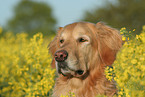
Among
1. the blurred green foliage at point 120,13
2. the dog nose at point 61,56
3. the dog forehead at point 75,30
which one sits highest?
the blurred green foliage at point 120,13

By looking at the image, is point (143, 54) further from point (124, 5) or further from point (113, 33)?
point (124, 5)

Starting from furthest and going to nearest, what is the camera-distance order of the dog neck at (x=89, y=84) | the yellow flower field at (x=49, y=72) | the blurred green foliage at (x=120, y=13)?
the blurred green foliage at (x=120, y=13) → the dog neck at (x=89, y=84) → the yellow flower field at (x=49, y=72)

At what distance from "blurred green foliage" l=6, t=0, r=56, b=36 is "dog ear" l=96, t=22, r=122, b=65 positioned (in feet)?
149

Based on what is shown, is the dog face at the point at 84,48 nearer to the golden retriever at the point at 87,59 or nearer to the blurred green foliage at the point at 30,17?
the golden retriever at the point at 87,59

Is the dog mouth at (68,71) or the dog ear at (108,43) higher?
the dog ear at (108,43)

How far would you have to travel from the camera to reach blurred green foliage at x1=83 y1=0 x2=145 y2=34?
1942 centimetres

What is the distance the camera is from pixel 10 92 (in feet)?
20.5

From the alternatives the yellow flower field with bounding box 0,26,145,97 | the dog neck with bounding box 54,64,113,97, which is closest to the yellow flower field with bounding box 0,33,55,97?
the yellow flower field with bounding box 0,26,145,97

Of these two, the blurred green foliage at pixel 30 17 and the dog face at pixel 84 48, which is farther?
the blurred green foliage at pixel 30 17

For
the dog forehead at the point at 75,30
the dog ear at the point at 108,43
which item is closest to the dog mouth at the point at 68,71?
the dog ear at the point at 108,43

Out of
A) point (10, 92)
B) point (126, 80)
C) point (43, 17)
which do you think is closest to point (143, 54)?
point (126, 80)

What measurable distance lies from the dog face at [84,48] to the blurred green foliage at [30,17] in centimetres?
4553

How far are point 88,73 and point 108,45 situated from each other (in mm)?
681

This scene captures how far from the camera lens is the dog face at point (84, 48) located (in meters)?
3.97
